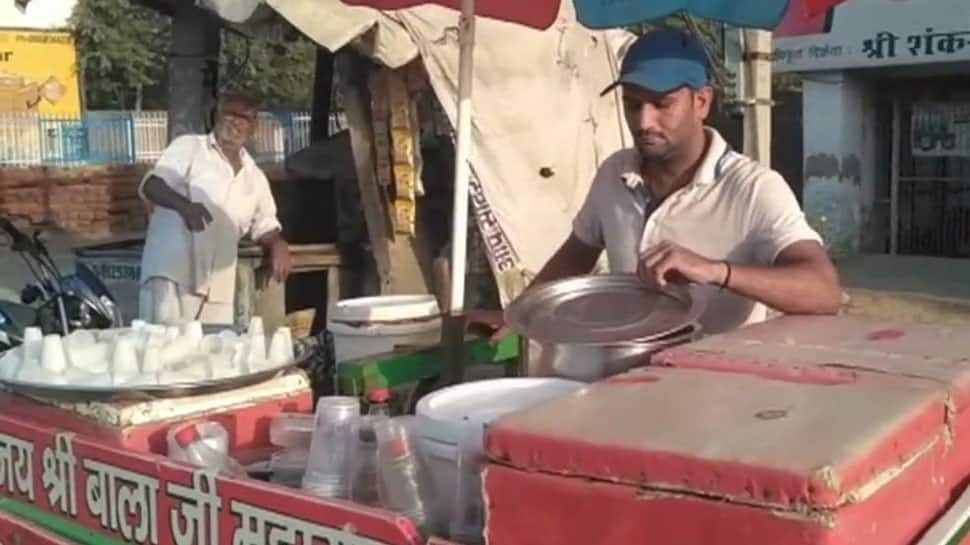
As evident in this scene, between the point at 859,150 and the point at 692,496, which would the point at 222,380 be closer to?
the point at 692,496

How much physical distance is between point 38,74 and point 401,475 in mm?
31182

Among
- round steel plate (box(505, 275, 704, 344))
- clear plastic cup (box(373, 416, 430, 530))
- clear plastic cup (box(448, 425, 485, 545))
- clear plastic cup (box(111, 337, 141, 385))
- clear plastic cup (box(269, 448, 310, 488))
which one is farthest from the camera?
clear plastic cup (box(111, 337, 141, 385))

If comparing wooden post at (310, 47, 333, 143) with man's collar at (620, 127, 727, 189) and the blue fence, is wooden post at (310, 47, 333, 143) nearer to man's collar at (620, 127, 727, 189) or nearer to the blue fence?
man's collar at (620, 127, 727, 189)

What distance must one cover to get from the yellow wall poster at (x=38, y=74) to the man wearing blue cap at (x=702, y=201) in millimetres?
28890

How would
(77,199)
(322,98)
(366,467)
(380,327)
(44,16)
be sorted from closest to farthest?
(366,467)
(380,327)
(322,98)
(77,199)
(44,16)

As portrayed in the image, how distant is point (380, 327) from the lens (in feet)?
9.73

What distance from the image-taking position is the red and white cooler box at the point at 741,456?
1.34 metres

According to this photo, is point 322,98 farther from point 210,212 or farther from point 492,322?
point 492,322

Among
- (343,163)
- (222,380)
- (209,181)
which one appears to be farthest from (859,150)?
(222,380)

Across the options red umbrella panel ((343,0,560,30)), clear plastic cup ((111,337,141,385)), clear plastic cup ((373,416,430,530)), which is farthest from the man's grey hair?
clear plastic cup ((373,416,430,530))

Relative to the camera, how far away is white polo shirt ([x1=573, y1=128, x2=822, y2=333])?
8.28 feet

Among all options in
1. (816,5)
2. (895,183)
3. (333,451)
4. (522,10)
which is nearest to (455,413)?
(333,451)

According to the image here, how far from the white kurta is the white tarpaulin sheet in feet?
3.15

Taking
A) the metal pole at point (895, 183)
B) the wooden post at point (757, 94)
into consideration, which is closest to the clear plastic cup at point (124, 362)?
the wooden post at point (757, 94)
